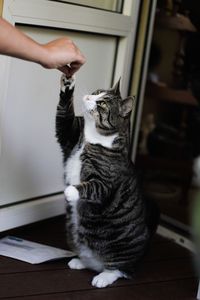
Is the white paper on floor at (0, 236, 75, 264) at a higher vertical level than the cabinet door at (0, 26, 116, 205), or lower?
lower

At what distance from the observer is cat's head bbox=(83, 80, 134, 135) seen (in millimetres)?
1500

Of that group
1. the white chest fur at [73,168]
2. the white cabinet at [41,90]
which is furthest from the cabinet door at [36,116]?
the white chest fur at [73,168]

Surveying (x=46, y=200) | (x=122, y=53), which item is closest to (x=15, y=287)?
(x=46, y=200)

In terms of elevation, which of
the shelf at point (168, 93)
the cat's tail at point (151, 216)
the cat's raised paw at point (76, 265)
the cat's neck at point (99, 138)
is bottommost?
the cat's raised paw at point (76, 265)

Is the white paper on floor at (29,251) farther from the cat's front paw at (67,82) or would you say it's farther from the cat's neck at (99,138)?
the cat's front paw at (67,82)

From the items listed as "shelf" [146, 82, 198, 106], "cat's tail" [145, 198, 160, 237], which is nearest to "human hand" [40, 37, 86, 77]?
"cat's tail" [145, 198, 160, 237]

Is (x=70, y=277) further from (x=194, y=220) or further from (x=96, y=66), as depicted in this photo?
(x=96, y=66)

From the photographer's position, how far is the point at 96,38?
1974 mm

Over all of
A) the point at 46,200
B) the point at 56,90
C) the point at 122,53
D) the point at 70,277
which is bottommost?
the point at 70,277

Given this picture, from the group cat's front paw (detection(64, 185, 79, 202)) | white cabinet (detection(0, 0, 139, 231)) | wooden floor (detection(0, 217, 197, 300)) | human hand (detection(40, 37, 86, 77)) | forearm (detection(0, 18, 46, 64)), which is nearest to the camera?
forearm (detection(0, 18, 46, 64))

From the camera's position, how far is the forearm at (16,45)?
117 centimetres

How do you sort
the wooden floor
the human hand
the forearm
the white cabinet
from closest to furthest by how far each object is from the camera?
1. the forearm
2. the human hand
3. the wooden floor
4. the white cabinet

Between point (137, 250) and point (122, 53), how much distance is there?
0.81 metres

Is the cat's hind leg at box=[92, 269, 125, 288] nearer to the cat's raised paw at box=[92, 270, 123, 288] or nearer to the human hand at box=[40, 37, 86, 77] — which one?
the cat's raised paw at box=[92, 270, 123, 288]
